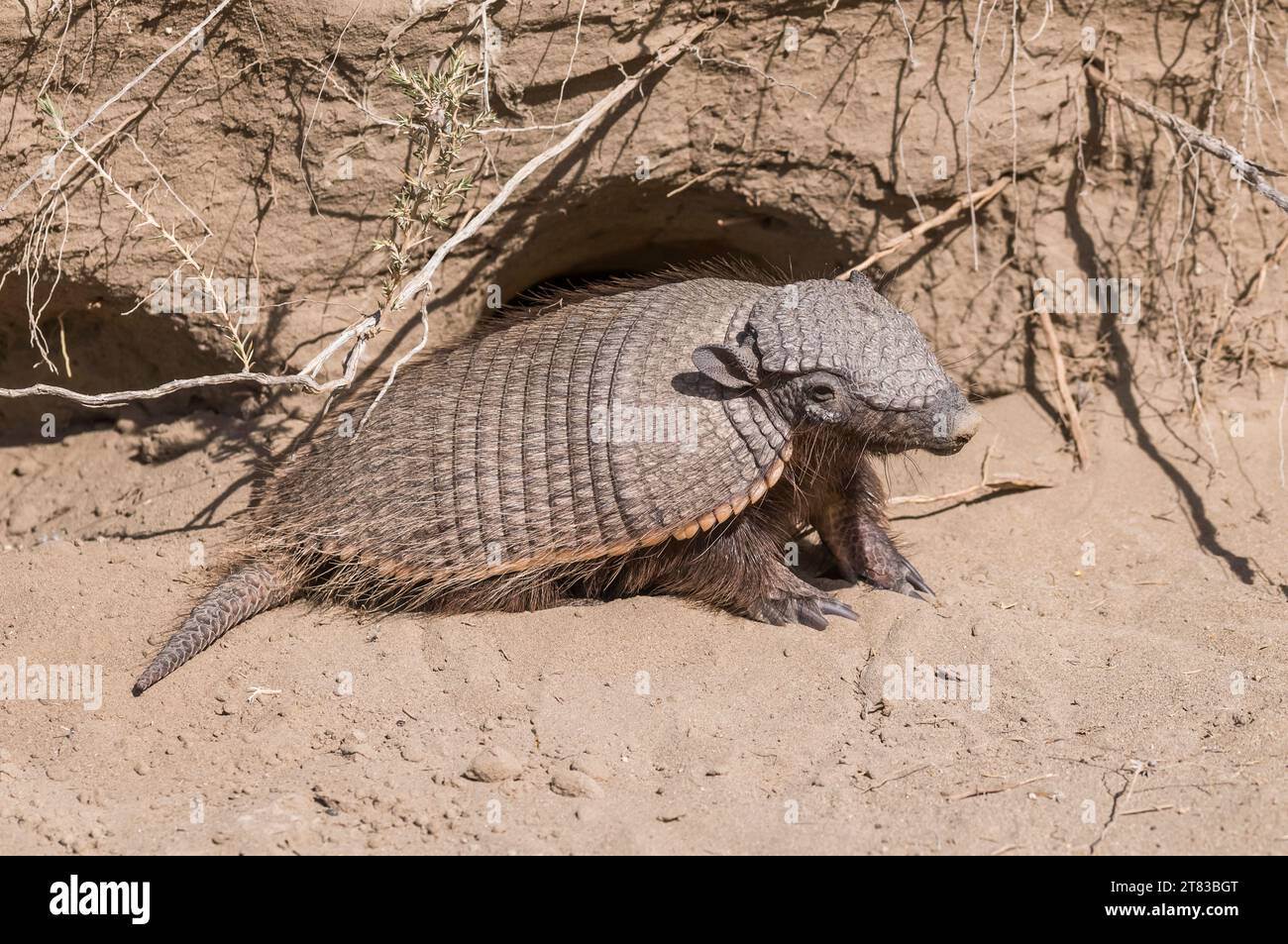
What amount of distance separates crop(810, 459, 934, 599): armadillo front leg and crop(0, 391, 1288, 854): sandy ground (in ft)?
0.75

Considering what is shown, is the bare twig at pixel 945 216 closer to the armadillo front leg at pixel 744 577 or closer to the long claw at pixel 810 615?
the armadillo front leg at pixel 744 577

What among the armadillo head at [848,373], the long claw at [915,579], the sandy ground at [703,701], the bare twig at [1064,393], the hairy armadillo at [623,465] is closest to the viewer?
the sandy ground at [703,701]

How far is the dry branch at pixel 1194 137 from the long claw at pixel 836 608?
292cm

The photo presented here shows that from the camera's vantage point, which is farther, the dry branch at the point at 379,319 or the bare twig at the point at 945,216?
the bare twig at the point at 945,216

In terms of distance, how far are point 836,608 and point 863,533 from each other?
682 mm

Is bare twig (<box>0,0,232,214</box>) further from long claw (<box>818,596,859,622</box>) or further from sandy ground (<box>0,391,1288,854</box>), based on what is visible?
long claw (<box>818,596,859,622</box>)

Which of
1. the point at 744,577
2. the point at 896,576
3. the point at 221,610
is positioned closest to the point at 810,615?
the point at 744,577

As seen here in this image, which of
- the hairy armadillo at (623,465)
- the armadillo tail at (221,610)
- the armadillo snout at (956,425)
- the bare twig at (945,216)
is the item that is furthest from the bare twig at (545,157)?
the armadillo snout at (956,425)

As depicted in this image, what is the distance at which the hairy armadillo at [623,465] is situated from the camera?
223 inches

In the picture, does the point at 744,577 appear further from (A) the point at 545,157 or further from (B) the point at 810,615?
(A) the point at 545,157

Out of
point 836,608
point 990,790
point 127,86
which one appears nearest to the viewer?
point 990,790

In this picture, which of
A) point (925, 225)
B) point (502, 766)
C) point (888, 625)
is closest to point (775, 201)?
point (925, 225)

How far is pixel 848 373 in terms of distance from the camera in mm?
5578

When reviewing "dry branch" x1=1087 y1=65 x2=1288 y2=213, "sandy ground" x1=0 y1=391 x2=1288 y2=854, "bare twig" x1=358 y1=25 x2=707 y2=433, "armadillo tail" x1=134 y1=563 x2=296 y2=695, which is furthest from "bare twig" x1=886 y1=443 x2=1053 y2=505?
"armadillo tail" x1=134 y1=563 x2=296 y2=695
